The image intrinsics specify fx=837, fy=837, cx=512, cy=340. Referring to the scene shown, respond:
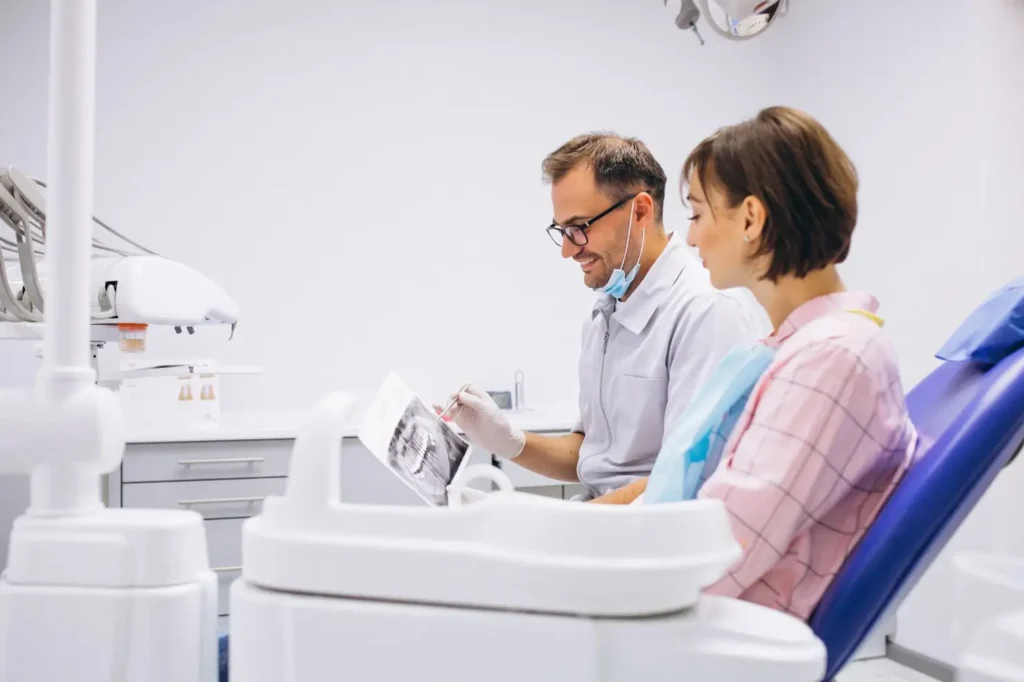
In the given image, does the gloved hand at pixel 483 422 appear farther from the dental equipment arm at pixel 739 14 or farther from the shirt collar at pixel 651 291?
A: the dental equipment arm at pixel 739 14

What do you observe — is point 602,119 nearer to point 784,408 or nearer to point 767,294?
point 767,294

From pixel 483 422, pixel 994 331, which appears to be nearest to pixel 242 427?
pixel 483 422

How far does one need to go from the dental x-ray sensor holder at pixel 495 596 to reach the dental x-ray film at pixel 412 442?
36cm

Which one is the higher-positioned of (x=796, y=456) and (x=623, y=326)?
(x=623, y=326)

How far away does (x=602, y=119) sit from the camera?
149 inches

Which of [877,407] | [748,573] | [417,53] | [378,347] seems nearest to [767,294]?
[877,407]

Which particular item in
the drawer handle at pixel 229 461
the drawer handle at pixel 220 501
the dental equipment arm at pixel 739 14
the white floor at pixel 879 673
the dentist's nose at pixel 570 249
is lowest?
the white floor at pixel 879 673

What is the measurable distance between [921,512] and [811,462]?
→ 11cm

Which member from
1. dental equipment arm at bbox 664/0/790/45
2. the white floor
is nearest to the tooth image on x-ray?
dental equipment arm at bbox 664/0/790/45

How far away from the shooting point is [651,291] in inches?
73.0

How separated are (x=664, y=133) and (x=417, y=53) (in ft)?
3.87

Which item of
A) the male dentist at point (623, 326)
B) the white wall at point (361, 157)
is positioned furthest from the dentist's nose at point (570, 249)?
the white wall at point (361, 157)

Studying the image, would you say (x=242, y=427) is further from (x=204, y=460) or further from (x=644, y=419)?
(x=644, y=419)

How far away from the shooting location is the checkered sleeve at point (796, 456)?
86 centimetres
